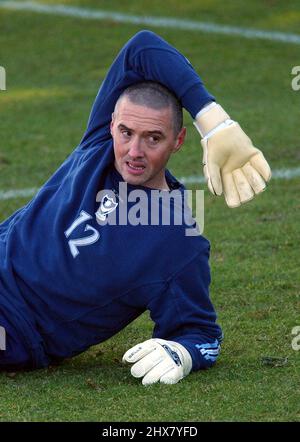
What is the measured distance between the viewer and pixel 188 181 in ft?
26.0

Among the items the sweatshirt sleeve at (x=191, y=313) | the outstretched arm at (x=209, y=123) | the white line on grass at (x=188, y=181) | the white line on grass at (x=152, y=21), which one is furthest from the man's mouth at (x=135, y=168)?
the white line on grass at (x=152, y=21)

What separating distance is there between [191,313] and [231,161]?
0.59 meters

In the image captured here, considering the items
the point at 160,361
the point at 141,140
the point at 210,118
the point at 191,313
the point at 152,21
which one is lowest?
the point at 160,361

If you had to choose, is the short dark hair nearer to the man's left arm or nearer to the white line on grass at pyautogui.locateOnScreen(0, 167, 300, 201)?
the man's left arm

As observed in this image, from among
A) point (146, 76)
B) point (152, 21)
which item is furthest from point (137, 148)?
point (152, 21)

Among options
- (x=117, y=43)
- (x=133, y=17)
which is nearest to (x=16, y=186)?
(x=117, y=43)

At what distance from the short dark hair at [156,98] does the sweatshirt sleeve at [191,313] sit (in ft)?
1.61

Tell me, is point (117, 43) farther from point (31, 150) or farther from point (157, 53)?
point (157, 53)

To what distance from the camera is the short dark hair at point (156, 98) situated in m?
4.36

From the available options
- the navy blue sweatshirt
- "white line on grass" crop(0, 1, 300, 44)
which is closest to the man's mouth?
the navy blue sweatshirt

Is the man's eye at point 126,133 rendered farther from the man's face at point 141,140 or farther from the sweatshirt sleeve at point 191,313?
the sweatshirt sleeve at point 191,313

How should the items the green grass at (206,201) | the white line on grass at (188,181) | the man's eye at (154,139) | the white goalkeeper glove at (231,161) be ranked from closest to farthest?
the green grass at (206,201), the white goalkeeper glove at (231,161), the man's eye at (154,139), the white line on grass at (188,181)

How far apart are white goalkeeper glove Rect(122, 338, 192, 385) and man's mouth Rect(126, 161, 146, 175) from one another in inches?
24.5

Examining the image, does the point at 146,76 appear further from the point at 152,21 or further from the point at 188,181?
the point at 152,21
